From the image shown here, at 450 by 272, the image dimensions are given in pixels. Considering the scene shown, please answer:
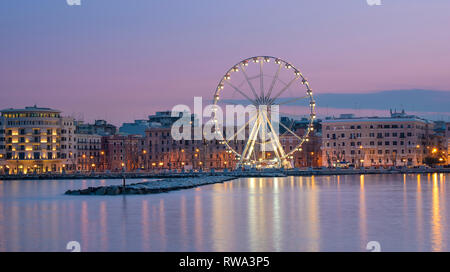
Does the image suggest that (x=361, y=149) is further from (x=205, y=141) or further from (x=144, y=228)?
(x=144, y=228)

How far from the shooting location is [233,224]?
117ft

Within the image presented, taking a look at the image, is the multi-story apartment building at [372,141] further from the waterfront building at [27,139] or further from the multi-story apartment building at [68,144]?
the waterfront building at [27,139]

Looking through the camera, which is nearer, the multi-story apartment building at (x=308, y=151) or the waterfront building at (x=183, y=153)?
the multi-story apartment building at (x=308, y=151)

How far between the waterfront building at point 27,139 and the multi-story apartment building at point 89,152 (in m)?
9.11

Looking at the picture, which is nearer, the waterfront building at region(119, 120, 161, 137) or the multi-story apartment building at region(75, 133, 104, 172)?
the multi-story apartment building at region(75, 133, 104, 172)

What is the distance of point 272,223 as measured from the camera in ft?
118

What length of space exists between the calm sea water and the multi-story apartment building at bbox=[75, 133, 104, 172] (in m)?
92.7

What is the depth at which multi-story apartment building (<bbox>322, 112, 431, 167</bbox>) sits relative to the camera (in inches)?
5202

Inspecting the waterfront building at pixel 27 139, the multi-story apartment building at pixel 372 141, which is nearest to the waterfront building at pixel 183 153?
the multi-story apartment building at pixel 372 141

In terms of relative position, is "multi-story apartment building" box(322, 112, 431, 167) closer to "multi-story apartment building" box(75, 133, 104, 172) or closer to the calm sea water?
"multi-story apartment building" box(75, 133, 104, 172)

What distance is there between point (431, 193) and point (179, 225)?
28715 mm

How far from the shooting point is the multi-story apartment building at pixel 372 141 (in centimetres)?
13212

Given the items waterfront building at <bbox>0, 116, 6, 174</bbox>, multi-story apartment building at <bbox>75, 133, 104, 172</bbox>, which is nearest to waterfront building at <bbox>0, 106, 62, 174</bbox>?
waterfront building at <bbox>0, 116, 6, 174</bbox>

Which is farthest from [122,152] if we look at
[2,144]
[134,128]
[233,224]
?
[233,224]
